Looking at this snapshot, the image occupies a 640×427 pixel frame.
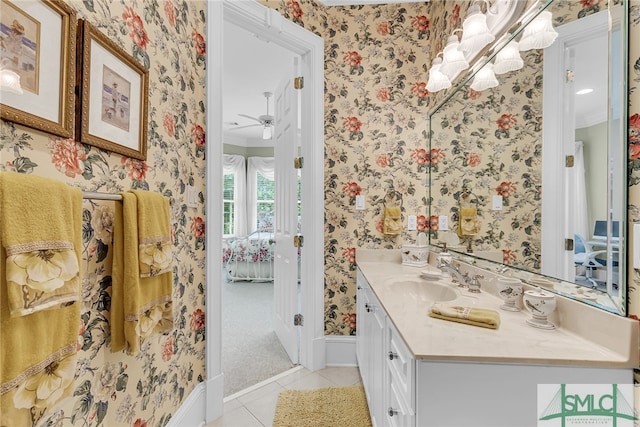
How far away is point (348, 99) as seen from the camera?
223cm

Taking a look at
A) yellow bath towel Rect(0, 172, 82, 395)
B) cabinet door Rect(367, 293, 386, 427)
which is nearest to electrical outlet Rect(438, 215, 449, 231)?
cabinet door Rect(367, 293, 386, 427)

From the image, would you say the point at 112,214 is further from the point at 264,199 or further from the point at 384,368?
the point at 264,199

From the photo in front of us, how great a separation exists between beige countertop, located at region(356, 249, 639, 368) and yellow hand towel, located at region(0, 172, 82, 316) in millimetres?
903

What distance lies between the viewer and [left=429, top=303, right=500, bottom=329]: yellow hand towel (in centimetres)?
A: 96

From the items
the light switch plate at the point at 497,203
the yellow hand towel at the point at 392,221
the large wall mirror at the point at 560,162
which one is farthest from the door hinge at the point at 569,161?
the yellow hand towel at the point at 392,221

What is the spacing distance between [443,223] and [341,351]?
123cm

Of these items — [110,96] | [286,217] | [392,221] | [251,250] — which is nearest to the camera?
[110,96]

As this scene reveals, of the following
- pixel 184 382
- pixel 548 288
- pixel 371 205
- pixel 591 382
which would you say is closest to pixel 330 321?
pixel 371 205

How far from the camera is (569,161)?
1.01 metres

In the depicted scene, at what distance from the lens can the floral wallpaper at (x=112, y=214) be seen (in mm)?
727

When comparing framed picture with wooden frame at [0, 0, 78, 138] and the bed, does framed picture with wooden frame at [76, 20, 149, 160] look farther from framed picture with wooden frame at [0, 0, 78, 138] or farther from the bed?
the bed

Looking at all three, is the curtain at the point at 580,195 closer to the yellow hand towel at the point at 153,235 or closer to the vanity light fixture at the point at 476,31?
the vanity light fixture at the point at 476,31

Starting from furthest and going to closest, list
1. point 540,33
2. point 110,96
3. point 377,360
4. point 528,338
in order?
point 377,360 → point 540,33 → point 110,96 → point 528,338

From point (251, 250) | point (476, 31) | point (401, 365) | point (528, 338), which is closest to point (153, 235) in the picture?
point (401, 365)
